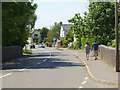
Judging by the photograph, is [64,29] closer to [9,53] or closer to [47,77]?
[9,53]

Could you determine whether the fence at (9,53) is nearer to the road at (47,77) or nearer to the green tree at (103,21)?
the road at (47,77)

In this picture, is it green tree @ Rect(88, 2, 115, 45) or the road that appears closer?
the road

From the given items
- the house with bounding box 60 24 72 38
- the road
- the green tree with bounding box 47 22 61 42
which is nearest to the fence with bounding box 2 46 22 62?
the road

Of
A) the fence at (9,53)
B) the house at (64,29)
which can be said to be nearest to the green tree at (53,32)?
the house at (64,29)

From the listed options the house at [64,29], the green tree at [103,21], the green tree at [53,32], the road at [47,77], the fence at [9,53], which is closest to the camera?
the road at [47,77]

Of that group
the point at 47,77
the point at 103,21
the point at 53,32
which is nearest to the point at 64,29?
the point at 53,32

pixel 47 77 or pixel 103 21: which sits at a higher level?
pixel 103 21

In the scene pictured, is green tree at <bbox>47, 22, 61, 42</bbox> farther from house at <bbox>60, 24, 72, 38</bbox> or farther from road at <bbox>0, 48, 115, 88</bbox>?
road at <bbox>0, 48, 115, 88</bbox>

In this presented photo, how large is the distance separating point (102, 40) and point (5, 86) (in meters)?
22.4

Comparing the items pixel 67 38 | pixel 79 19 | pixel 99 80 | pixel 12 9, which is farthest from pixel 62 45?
pixel 99 80

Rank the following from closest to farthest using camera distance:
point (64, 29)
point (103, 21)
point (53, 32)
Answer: point (103, 21)
point (64, 29)
point (53, 32)

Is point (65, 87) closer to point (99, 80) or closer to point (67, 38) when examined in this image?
point (99, 80)

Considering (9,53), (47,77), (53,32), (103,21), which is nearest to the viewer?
(47,77)

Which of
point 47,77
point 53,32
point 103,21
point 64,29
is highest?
point 64,29
